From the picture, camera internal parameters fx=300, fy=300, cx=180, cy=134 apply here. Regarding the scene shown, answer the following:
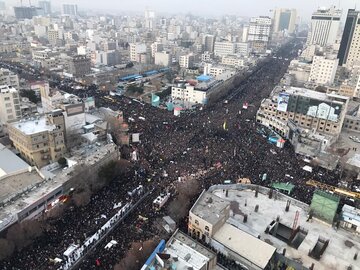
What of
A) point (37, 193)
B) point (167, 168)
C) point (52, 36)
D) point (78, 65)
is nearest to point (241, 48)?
point (78, 65)

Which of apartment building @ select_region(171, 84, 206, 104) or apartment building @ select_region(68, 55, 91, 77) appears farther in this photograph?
apartment building @ select_region(68, 55, 91, 77)

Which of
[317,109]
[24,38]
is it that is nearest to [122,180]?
[317,109]

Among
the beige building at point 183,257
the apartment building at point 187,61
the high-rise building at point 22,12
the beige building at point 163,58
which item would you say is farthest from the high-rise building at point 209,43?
the high-rise building at point 22,12

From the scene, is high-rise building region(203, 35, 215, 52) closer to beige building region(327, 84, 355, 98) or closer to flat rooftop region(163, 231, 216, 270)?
beige building region(327, 84, 355, 98)

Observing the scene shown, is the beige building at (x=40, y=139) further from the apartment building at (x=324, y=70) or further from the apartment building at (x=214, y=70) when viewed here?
the apartment building at (x=324, y=70)

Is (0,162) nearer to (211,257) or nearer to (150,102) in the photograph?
(211,257)

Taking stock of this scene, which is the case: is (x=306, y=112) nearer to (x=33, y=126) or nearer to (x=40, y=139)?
(x=40, y=139)

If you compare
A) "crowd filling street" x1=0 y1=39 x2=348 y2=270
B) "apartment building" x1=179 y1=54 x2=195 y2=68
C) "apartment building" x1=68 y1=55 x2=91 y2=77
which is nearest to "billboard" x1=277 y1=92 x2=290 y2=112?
"crowd filling street" x1=0 y1=39 x2=348 y2=270
